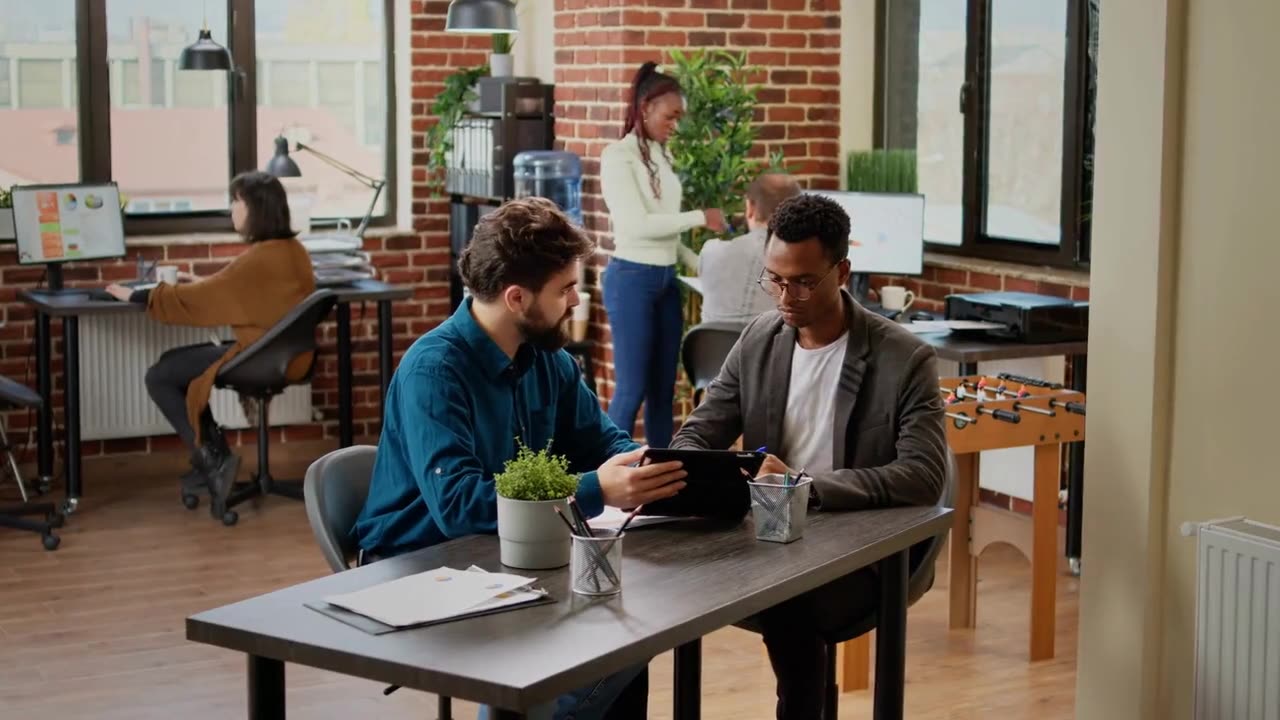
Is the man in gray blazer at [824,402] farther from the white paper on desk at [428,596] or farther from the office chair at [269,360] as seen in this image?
the office chair at [269,360]

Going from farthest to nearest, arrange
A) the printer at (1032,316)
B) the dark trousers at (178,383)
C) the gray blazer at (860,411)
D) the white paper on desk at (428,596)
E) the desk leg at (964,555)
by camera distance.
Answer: the dark trousers at (178,383)
the printer at (1032,316)
the desk leg at (964,555)
the gray blazer at (860,411)
the white paper on desk at (428,596)

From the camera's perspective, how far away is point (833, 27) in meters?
6.89

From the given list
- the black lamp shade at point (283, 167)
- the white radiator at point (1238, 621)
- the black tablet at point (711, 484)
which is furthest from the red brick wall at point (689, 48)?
the black tablet at point (711, 484)

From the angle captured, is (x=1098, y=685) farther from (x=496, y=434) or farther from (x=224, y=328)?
(x=224, y=328)

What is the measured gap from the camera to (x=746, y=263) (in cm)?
541

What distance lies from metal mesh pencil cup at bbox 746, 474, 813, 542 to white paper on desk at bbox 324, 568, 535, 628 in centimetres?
47

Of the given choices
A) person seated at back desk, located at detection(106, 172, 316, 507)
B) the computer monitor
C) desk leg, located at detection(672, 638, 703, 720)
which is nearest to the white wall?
desk leg, located at detection(672, 638, 703, 720)

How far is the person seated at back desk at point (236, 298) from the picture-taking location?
624 centimetres

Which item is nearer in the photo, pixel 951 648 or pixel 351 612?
pixel 351 612

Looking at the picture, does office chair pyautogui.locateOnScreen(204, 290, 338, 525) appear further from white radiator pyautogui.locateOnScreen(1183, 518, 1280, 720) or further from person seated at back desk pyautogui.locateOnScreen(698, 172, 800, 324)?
white radiator pyautogui.locateOnScreen(1183, 518, 1280, 720)

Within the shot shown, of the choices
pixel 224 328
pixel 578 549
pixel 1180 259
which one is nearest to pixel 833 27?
pixel 224 328

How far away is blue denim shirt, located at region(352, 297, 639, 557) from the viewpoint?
2.79m

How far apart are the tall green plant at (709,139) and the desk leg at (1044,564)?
87.1 inches

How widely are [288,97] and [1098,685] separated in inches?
191
